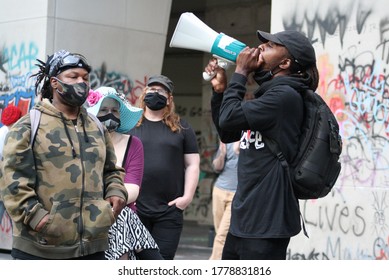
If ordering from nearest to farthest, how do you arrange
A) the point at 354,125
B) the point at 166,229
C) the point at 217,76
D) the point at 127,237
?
the point at 217,76, the point at 127,237, the point at 166,229, the point at 354,125

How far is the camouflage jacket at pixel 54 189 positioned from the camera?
470cm

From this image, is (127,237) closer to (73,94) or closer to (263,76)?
(73,94)

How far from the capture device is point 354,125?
9.18 m

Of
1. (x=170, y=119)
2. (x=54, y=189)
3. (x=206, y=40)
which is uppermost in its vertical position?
(x=206, y=40)

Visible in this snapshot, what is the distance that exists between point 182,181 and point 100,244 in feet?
9.50

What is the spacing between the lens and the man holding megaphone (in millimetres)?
5125

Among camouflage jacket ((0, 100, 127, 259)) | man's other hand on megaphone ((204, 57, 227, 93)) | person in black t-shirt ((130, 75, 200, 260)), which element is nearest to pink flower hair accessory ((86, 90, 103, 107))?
man's other hand on megaphone ((204, 57, 227, 93))

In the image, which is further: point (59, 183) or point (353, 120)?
point (353, 120)

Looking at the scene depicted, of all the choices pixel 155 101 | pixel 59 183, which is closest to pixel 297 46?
pixel 59 183

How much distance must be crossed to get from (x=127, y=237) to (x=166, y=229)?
181 centimetres

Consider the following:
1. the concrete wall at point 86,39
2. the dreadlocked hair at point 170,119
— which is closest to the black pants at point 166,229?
the dreadlocked hair at point 170,119

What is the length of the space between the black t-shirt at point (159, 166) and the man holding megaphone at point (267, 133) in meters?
2.14

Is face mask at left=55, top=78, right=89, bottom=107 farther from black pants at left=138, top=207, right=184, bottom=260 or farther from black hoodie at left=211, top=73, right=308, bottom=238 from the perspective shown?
black pants at left=138, top=207, right=184, bottom=260
